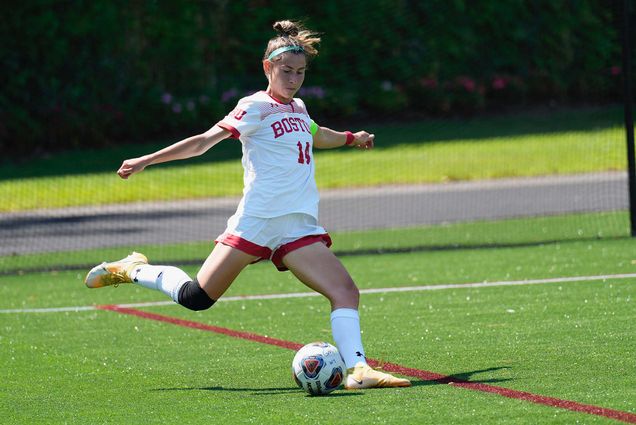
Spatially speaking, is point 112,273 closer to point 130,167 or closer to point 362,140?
point 130,167

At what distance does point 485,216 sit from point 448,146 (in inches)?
227

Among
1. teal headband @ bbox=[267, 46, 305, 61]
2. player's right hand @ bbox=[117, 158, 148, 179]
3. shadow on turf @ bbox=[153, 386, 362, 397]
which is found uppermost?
teal headband @ bbox=[267, 46, 305, 61]

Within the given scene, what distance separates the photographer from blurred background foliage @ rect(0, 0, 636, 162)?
1697cm

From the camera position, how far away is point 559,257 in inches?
474

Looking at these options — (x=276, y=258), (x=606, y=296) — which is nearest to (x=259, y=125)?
(x=276, y=258)

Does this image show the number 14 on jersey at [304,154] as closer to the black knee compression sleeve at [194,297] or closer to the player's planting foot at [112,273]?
the black knee compression sleeve at [194,297]

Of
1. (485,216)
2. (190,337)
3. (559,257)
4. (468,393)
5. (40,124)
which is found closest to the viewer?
(468,393)

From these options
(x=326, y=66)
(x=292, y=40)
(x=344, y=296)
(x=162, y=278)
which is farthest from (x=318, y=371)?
(x=326, y=66)

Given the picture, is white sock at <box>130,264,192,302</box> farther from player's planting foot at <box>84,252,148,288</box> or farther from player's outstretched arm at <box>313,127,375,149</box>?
player's outstretched arm at <box>313,127,375,149</box>

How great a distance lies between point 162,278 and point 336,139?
138 cm

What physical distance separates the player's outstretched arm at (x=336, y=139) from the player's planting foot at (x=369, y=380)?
5.11 feet

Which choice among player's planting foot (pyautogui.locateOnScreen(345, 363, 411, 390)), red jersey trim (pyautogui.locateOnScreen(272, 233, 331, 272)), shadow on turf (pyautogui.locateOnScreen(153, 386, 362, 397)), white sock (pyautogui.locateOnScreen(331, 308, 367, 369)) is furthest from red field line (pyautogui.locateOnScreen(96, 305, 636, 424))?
red jersey trim (pyautogui.locateOnScreen(272, 233, 331, 272))

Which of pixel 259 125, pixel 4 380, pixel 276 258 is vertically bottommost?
pixel 4 380

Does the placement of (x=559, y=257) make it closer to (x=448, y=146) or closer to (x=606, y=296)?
(x=606, y=296)
